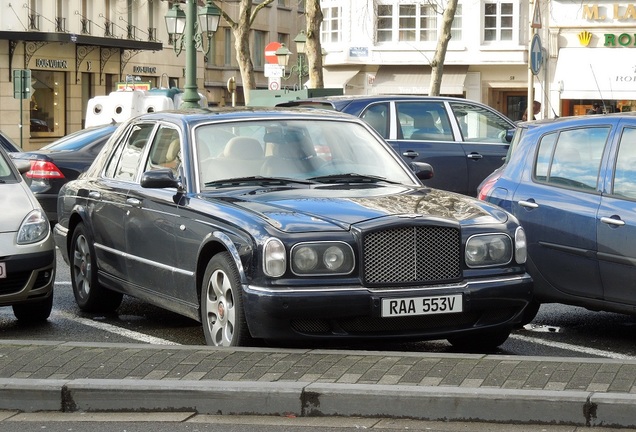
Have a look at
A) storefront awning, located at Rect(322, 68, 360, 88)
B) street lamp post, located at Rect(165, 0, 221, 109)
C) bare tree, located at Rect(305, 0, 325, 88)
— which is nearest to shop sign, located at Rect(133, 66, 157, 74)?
storefront awning, located at Rect(322, 68, 360, 88)

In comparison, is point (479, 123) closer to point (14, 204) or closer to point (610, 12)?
point (14, 204)

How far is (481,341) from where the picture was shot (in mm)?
8602

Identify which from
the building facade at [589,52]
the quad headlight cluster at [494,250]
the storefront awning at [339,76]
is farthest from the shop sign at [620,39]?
the quad headlight cluster at [494,250]

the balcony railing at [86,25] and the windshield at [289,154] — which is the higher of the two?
the balcony railing at [86,25]

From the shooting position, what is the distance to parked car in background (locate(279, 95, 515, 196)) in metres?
17.8

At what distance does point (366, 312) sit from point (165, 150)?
2490 millimetres

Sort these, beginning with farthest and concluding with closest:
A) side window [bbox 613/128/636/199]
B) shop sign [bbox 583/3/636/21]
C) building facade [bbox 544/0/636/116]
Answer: shop sign [bbox 583/3/636/21]
building facade [bbox 544/0/636/116]
side window [bbox 613/128/636/199]

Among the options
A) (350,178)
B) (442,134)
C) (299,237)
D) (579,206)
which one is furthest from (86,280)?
(442,134)

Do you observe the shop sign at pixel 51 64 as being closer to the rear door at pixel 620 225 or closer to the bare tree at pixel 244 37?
the bare tree at pixel 244 37

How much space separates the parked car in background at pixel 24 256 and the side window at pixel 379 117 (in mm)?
8051

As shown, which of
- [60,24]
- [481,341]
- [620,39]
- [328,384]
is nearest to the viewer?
[328,384]

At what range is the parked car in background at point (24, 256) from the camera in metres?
9.55

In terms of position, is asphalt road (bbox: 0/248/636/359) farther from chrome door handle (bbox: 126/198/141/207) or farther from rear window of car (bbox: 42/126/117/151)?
rear window of car (bbox: 42/126/117/151)

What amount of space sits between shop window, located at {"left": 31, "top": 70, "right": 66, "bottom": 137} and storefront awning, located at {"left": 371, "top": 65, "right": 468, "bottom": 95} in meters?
14.7
